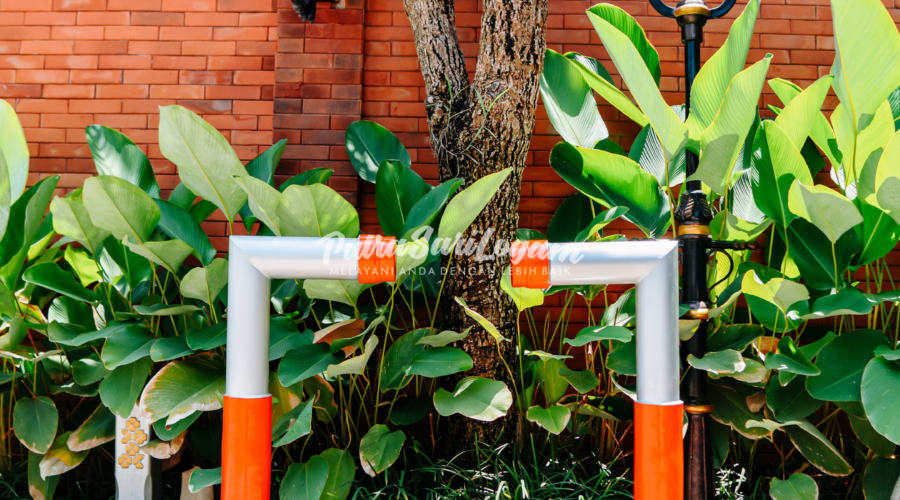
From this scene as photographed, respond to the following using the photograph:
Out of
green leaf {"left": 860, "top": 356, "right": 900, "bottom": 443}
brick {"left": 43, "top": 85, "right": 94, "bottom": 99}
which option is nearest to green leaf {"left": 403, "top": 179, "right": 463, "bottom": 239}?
green leaf {"left": 860, "top": 356, "right": 900, "bottom": 443}

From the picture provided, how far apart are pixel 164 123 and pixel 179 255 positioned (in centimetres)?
39

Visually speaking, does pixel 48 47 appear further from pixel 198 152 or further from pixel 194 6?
pixel 198 152

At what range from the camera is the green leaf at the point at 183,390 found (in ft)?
4.83

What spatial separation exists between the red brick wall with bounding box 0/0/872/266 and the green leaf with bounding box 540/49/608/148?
0.33 meters

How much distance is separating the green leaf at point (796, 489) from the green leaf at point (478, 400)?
875mm

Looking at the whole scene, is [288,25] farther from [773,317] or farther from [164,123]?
[773,317]

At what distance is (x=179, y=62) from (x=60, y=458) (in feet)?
5.54

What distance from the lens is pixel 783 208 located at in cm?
164

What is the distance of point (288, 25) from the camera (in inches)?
90.4

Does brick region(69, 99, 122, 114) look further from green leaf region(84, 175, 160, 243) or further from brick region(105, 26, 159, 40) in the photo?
green leaf region(84, 175, 160, 243)

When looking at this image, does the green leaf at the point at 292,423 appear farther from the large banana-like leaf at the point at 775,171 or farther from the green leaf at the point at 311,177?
the large banana-like leaf at the point at 775,171

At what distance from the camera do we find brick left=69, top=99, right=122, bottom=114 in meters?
2.36

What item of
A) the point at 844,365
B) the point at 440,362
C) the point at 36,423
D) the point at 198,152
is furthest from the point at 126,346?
the point at 844,365

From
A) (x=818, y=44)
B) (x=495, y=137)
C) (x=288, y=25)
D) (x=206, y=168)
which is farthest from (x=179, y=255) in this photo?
(x=818, y=44)
